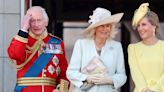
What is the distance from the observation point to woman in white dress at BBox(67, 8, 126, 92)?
443 cm

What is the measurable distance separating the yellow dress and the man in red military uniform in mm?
623

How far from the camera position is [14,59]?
461cm

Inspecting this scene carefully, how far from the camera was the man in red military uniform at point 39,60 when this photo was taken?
15.2ft

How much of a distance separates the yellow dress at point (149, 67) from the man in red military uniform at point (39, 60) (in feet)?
2.05

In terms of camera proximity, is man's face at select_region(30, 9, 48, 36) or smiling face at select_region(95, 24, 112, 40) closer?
smiling face at select_region(95, 24, 112, 40)

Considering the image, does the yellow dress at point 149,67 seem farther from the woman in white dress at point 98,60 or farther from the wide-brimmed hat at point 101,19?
the wide-brimmed hat at point 101,19

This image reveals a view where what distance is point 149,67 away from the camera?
14.5 ft

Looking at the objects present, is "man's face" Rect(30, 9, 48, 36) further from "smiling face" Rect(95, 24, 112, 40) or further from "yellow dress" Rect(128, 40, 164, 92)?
"yellow dress" Rect(128, 40, 164, 92)

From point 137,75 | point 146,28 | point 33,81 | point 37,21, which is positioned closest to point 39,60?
point 33,81

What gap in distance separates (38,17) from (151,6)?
209 cm

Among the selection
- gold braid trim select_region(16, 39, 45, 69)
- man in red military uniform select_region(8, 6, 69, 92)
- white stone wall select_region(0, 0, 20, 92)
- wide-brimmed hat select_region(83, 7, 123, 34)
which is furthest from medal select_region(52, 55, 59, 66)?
white stone wall select_region(0, 0, 20, 92)

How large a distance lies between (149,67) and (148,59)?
2.4 inches

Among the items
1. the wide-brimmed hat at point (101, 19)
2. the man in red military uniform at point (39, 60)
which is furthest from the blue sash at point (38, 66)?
the wide-brimmed hat at point (101, 19)

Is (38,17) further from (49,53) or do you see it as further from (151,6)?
(151,6)
